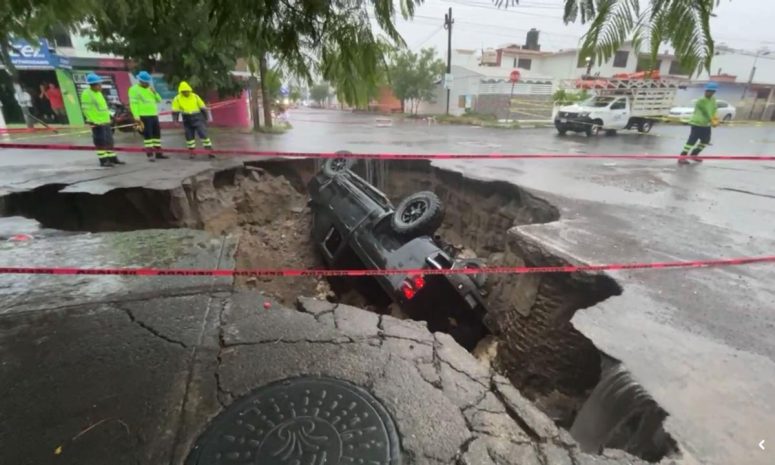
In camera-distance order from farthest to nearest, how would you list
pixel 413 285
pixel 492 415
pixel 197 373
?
pixel 413 285
pixel 197 373
pixel 492 415

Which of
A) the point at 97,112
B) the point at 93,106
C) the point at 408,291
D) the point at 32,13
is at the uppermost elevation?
the point at 32,13

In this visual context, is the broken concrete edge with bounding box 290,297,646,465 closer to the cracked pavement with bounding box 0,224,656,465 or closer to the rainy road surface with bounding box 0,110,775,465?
the cracked pavement with bounding box 0,224,656,465

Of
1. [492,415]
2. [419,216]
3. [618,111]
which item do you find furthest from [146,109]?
[618,111]

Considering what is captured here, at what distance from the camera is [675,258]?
371 cm

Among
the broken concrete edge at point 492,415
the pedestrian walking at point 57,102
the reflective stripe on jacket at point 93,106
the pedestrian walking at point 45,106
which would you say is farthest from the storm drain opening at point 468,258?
the pedestrian walking at point 45,106

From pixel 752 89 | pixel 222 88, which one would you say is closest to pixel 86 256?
pixel 222 88

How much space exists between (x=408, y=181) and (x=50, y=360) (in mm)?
6914

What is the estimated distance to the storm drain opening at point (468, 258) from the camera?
2.25 m

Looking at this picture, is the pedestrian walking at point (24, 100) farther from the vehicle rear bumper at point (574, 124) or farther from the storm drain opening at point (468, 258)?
the vehicle rear bumper at point (574, 124)

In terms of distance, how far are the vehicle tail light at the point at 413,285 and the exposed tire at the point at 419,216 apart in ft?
2.42

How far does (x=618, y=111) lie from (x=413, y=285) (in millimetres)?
19626

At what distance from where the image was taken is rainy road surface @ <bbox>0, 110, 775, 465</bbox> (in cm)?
196

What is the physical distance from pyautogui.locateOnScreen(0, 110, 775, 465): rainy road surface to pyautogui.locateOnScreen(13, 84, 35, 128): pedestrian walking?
10932mm

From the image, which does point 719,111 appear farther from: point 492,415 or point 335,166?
point 492,415
